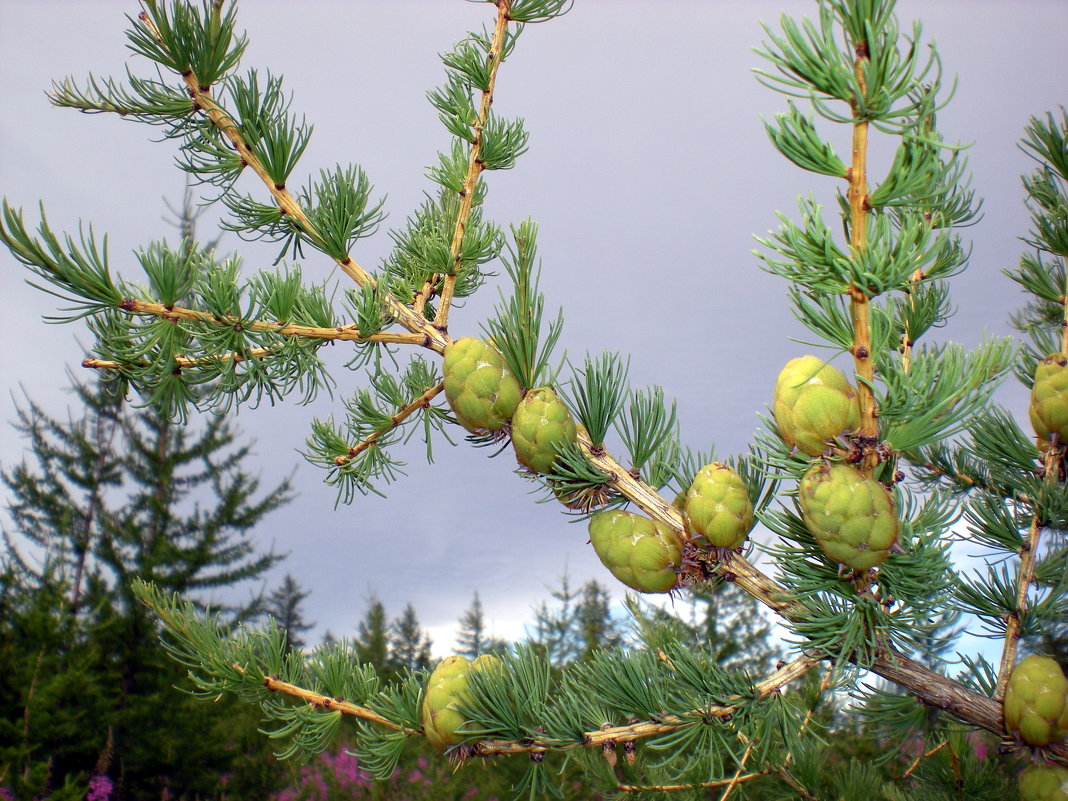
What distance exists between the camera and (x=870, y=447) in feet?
3.02

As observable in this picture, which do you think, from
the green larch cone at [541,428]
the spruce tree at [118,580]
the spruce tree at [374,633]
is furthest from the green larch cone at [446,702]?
the spruce tree at [374,633]

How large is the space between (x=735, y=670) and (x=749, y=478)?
301 millimetres

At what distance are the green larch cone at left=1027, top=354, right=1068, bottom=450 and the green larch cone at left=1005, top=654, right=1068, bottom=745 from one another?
52cm

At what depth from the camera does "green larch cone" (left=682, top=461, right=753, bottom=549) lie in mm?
1012

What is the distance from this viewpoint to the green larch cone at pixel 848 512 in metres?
0.89

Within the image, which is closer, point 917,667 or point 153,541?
point 917,667

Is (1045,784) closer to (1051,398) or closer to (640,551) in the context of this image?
(1051,398)

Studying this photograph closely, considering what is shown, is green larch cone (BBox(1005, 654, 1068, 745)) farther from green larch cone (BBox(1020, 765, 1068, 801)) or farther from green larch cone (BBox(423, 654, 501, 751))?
green larch cone (BBox(423, 654, 501, 751))

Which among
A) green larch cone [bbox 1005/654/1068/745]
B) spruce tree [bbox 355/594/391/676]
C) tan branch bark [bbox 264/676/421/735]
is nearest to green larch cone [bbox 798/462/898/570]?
green larch cone [bbox 1005/654/1068/745]

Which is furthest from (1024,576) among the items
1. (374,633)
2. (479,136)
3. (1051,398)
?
(374,633)

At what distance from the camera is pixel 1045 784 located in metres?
1.18

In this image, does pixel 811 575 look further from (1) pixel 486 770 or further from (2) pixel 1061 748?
(1) pixel 486 770

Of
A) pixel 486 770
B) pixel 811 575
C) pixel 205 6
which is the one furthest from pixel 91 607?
pixel 811 575

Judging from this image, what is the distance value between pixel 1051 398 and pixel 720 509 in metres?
0.85
